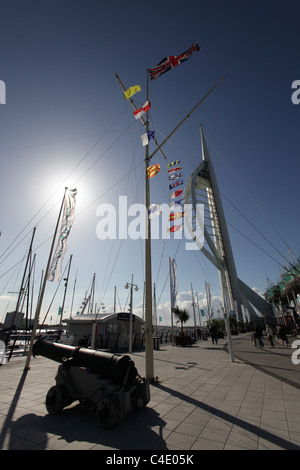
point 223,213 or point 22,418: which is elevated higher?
point 223,213

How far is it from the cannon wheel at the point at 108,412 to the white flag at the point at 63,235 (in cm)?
832

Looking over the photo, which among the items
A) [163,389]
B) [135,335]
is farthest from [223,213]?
[163,389]

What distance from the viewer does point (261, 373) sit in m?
8.74

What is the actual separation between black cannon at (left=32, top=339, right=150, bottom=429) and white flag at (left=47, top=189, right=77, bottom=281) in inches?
273

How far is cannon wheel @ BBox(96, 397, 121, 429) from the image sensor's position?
380 centimetres

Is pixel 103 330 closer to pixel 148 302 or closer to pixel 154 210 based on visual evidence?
pixel 148 302

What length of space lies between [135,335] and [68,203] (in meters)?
14.1

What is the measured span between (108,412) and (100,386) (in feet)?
1.43

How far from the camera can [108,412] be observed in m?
3.86

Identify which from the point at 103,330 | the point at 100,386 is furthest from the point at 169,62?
the point at 103,330

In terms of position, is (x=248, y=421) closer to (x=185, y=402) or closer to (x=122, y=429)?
(x=185, y=402)

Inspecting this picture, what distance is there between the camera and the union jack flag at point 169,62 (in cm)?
1027

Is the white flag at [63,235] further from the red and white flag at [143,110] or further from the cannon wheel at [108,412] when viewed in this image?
the cannon wheel at [108,412]
